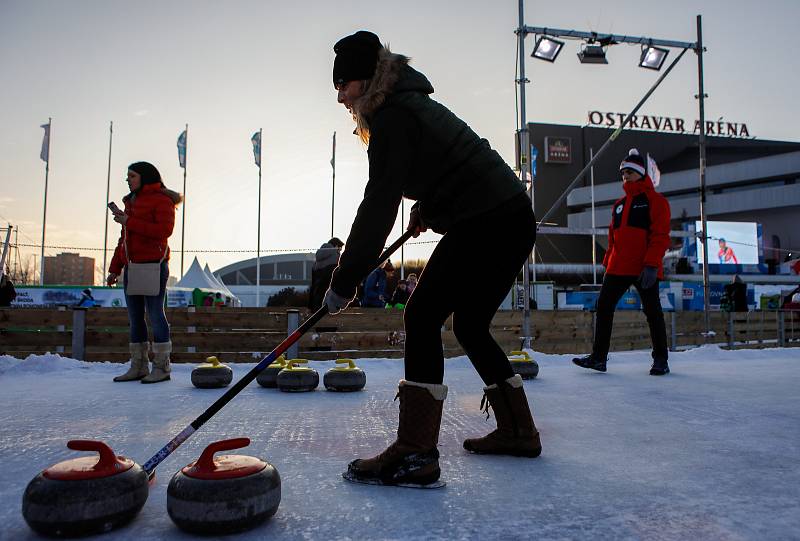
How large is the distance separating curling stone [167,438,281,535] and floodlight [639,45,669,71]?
8.24m

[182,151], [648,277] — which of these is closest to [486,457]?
[648,277]

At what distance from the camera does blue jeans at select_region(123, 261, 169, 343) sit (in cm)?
430

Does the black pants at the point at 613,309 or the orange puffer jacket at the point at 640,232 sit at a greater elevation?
the orange puffer jacket at the point at 640,232

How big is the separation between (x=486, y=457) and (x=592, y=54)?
7082 mm

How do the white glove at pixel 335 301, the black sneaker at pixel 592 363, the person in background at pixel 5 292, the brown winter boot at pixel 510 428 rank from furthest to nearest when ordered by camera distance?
the person in background at pixel 5 292 → the black sneaker at pixel 592 363 → the brown winter boot at pixel 510 428 → the white glove at pixel 335 301

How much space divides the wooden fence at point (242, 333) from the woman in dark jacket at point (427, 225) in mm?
4586

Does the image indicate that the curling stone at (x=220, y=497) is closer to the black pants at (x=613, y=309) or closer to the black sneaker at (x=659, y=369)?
the black pants at (x=613, y=309)

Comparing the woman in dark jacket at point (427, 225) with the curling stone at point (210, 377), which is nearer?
the woman in dark jacket at point (427, 225)

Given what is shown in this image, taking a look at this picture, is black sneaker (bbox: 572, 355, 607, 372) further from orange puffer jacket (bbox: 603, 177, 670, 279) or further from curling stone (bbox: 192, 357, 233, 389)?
curling stone (bbox: 192, 357, 233, 389)

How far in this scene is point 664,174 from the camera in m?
47.1

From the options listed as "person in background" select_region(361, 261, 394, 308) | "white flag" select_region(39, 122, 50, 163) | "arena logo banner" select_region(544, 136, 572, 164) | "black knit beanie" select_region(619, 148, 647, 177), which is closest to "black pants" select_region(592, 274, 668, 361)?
"black knit beanie" select_region(619, 148, 647, 177)

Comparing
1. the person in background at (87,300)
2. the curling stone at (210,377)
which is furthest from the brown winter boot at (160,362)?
the person in background at (87,300)

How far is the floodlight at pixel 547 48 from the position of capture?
24.0 ft

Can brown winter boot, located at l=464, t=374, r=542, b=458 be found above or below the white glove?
below
